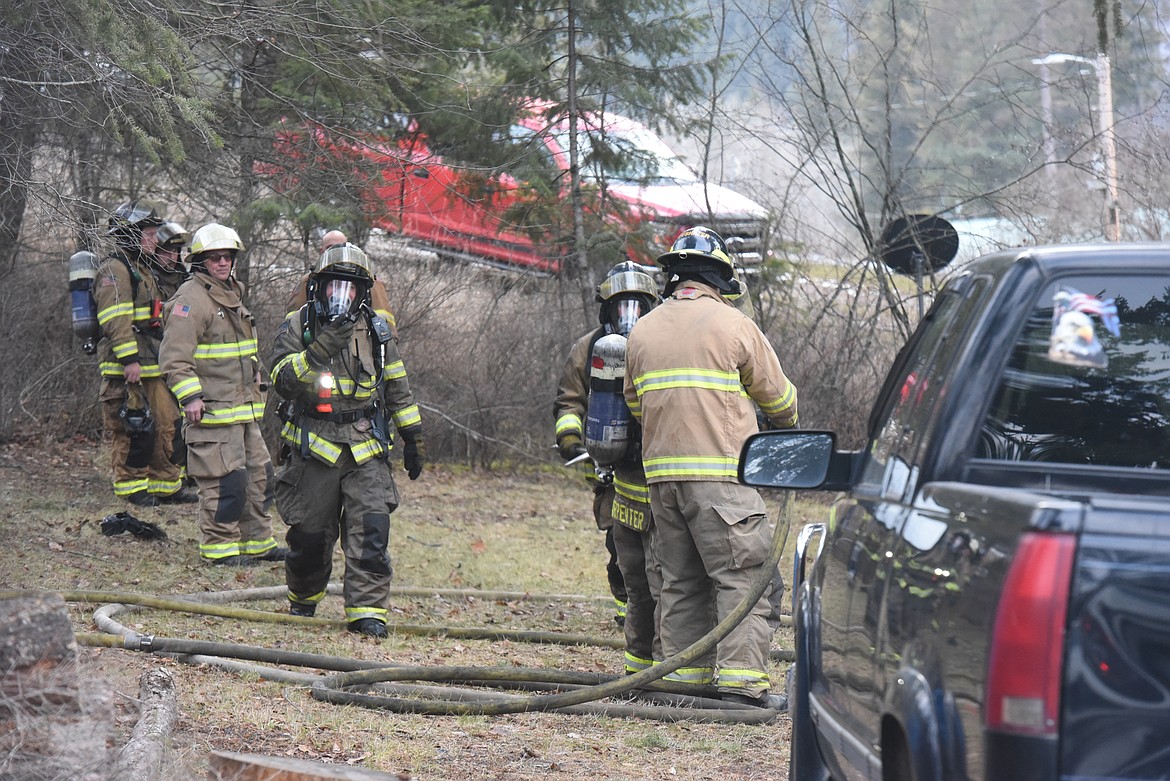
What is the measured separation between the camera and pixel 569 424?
7.75 metres

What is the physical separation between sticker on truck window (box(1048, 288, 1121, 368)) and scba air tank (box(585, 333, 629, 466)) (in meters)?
4.00

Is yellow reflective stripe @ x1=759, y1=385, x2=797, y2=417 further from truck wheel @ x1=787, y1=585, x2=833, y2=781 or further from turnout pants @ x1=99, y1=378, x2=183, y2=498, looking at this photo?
turnout pants @ x1=99, y1=378, x2=183, y2=498

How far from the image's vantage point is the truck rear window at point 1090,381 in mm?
2738

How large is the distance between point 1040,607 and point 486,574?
8.48 metres

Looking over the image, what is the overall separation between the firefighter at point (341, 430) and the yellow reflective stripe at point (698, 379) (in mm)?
2178

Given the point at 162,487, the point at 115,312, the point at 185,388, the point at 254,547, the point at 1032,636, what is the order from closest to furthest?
1. the point at 1032,636
2. the point at 185,388
3. the point at 254,547
4. the point at 115,312
5. the point at 162,487

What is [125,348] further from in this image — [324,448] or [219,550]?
[324,448]

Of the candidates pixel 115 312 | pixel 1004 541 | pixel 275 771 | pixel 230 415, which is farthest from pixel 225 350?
pixel 1004 541

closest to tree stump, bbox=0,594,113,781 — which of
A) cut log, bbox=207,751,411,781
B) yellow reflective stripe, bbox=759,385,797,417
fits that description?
cut log, bbox=207,751,411,781

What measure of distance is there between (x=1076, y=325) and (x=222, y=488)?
7.48m

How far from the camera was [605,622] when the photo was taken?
29.1ft

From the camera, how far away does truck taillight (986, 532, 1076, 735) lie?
2.06 m

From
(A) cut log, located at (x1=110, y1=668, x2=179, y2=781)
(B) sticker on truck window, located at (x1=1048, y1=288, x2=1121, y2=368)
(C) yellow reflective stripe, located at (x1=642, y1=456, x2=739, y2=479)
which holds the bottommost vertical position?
(A) cut log, located at (x1=110, y1=668, x2=179, y2=781)

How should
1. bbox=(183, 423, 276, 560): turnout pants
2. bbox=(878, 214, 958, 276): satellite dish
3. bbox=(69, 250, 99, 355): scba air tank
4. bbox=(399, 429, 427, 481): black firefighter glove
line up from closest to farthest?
bbox=(399, 429, 427, 481): black firefighter glove < bbox=(183, 423, 276, 560): turnout pants < bbox=(69, 250, 99, 355): scba air tank < bbox=(878, 214, 958, 276): satellite dish
